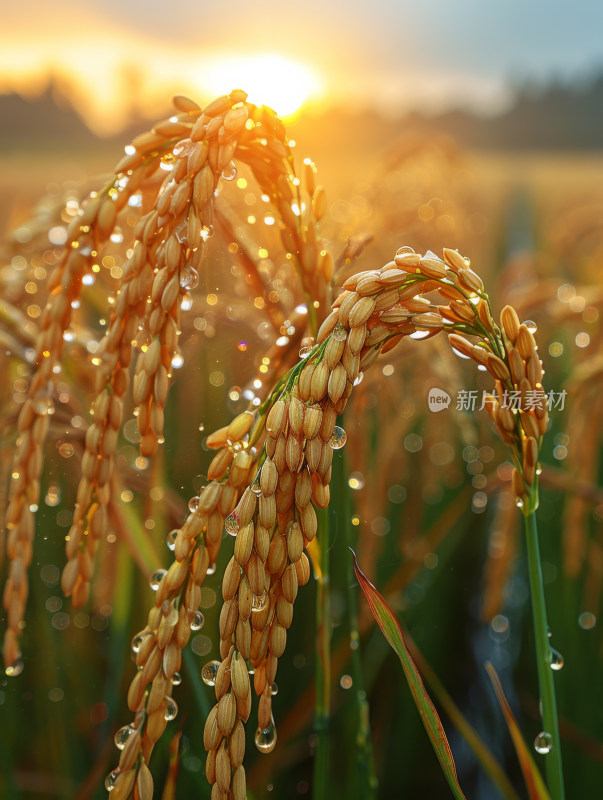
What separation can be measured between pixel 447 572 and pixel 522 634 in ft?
0.65

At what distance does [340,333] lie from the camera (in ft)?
1.29

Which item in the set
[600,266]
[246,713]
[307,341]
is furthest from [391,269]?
[600,266]

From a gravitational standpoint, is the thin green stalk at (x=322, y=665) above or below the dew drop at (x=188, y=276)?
below

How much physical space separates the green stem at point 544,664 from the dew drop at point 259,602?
8.6 inches

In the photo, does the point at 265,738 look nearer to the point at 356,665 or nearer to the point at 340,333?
the point at 356,665

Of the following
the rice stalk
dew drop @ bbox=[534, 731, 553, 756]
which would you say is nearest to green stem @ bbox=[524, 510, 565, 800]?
dew drop @ bbox=[534, 731, 553, 756]

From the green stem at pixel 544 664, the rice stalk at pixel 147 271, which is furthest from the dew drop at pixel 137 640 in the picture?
the green stem at pixel 544 664

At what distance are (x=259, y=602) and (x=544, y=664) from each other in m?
0.24

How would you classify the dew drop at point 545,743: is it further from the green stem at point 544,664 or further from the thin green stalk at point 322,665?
the thin green stalk at point 322,665

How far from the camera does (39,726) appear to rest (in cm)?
93

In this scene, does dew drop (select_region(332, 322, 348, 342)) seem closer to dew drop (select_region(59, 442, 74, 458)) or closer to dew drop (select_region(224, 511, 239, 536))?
dew drop (select_region(224, 511, 239, 536))

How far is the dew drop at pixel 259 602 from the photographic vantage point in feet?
1.26

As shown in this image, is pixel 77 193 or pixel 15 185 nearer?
pixel 77 193

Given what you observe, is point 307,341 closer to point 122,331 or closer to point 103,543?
point 122,331
